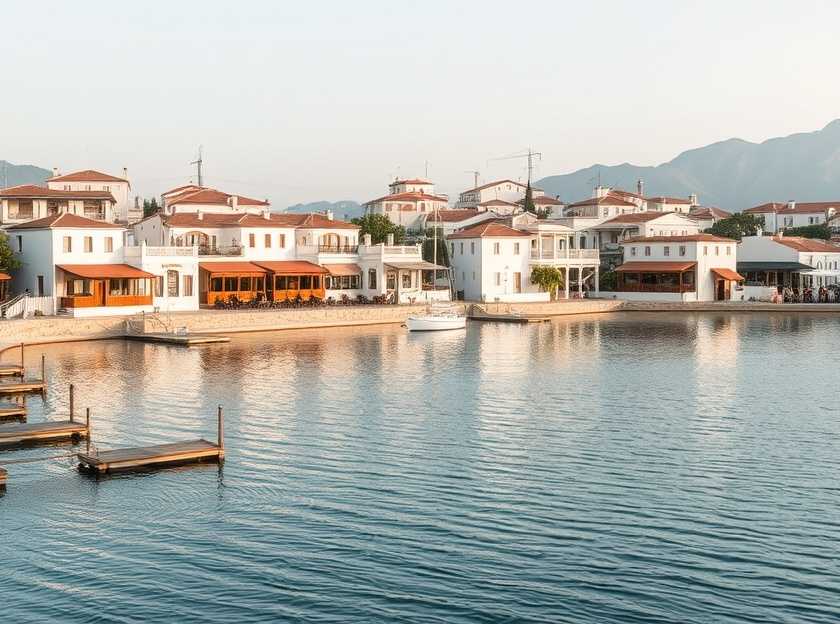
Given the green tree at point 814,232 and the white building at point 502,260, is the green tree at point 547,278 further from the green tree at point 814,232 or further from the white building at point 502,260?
the green tree at point 814,232

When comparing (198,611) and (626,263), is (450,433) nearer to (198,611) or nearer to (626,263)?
(198,611)

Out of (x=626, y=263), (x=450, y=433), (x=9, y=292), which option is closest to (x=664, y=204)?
(x=626, y=263)

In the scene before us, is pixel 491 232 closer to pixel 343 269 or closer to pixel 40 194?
pixel 343 269

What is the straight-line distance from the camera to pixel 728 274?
10488 centimetres

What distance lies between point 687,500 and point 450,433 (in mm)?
10867

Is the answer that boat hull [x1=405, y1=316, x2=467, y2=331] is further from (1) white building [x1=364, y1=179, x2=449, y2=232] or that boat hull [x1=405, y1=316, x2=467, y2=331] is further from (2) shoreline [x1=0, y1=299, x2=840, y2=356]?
(1) white building [x1=364, y1=179, x2=449, y2=232]

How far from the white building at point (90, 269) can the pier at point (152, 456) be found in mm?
42381

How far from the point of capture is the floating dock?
6506 centimetres

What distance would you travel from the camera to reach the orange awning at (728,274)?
4099 inches

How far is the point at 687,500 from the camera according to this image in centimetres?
2617

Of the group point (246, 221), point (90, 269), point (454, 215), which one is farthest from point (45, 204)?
point (454, 215)

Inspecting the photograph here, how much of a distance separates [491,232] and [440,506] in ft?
245

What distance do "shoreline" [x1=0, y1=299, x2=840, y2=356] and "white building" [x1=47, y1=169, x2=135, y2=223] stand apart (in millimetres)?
37075

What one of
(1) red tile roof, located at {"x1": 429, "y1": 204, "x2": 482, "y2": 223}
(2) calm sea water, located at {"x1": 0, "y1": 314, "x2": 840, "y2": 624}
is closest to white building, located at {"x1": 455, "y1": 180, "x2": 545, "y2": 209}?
(1) red tile roof, located at {"x1": 429, "y1": 204, "x2": 482, "y2": 223}
